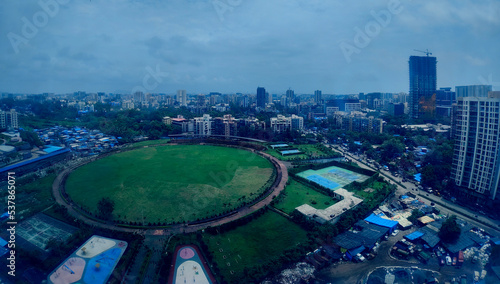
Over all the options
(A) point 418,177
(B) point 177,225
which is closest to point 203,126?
(B) point 177,225

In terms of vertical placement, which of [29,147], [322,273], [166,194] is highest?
[29,147]

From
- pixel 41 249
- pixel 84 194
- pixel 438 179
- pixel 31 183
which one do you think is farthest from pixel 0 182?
pixel 438 179

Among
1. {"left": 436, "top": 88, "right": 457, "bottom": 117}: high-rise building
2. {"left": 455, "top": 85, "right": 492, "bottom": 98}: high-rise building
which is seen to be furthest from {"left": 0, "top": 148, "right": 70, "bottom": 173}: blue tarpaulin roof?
{"left": 436, "top": 88, "right": 457, "bottom": 117}: high-rise building

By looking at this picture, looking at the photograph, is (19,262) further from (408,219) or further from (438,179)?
(438,179)

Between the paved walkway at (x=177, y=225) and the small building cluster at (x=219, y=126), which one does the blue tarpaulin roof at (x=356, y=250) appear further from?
the small building cluster at (x=219, y=126)

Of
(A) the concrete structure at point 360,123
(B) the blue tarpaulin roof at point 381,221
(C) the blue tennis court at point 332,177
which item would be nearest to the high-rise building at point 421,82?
(A) the concrete structure at point 360,123

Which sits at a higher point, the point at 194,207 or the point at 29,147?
the point at 29,147
